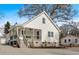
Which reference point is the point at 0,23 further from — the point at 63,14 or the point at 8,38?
the point at 63,14

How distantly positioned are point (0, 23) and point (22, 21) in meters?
0.52

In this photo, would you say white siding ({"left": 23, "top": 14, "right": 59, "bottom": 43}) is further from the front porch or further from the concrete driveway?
the concrete driveway

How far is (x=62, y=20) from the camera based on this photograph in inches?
377

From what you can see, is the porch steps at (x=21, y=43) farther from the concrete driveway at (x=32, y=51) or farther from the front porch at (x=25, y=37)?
the concrete driveway at (x=32, y=51)

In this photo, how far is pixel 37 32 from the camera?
9.62 m

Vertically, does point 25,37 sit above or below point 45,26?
below

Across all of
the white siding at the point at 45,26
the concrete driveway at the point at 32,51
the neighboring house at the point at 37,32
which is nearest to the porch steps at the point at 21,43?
the neighboring house at the point at 37,32

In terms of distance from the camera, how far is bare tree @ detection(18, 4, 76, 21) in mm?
9477

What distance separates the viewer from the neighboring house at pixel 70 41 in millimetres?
9565

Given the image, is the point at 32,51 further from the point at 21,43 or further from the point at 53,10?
the point at 53,10

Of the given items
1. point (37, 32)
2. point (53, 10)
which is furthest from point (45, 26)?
point (53, 10)

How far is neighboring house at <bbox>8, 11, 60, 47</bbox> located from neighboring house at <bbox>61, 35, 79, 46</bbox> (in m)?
0.17

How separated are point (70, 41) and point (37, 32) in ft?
2.65

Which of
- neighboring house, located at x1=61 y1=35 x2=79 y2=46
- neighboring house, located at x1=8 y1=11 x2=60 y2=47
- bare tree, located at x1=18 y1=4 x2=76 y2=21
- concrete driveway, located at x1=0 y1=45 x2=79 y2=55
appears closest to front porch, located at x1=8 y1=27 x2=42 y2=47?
neighboring house, located at x1=8 y1=11 x2=60 y2=47
